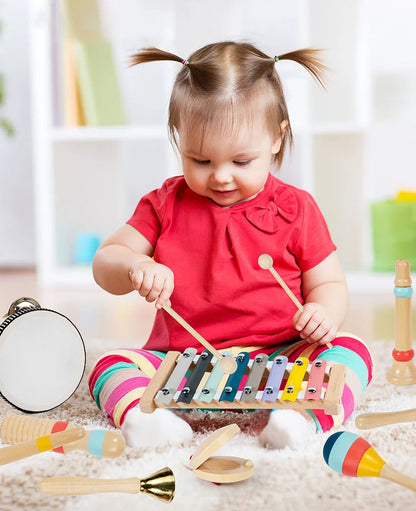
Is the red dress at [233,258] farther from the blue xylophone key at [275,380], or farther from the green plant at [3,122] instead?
the green plant at [3,122]

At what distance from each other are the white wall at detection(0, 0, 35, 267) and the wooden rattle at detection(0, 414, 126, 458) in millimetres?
2041

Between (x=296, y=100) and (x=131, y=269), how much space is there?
150cm

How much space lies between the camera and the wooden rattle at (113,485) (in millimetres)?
767

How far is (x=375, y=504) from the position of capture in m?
0.76

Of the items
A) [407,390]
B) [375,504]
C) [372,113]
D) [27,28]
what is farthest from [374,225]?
[375,504]

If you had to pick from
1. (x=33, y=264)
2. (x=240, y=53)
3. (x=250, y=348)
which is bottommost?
(x=33, y=264)

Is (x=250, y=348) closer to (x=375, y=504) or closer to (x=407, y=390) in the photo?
(x=407, y=390)

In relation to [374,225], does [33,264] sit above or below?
below

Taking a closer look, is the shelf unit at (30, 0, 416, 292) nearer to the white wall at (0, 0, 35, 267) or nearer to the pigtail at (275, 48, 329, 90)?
the white wall at (0, 0, 35, 267)

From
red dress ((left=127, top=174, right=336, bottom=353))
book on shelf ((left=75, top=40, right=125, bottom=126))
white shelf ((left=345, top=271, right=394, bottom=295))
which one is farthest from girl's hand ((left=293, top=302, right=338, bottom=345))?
book on shelf ((left=75, top=40, right=125, bottom=126))

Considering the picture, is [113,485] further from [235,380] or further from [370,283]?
[370,283]

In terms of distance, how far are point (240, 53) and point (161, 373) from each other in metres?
0.48

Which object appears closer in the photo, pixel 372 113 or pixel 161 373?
pixel 161 373

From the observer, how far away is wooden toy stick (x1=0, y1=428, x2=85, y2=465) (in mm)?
825
